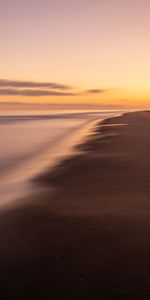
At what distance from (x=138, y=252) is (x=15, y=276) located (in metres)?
1.58

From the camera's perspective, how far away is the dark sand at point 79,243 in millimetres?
4402

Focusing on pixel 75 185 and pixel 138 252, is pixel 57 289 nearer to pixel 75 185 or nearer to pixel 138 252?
pixel 138 252

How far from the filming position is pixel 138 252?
534 centimetres

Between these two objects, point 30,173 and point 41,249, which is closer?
point 41,249

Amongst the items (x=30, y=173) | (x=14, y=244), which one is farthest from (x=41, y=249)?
(x=30, y=173)

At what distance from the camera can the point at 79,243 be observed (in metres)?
5.71

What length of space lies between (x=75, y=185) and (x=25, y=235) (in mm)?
3811

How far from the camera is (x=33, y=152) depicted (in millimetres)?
20047

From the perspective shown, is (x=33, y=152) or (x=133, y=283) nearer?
(x=133, y=283)

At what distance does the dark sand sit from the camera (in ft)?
14.4

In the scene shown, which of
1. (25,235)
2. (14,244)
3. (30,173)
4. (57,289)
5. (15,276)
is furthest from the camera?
(30,173)

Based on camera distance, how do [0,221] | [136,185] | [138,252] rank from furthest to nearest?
[136,185]
[0,221]
[138,252]

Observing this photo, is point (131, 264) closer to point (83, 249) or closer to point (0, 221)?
point (83, 249)

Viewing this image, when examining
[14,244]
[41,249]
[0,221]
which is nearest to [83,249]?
[41,249]
